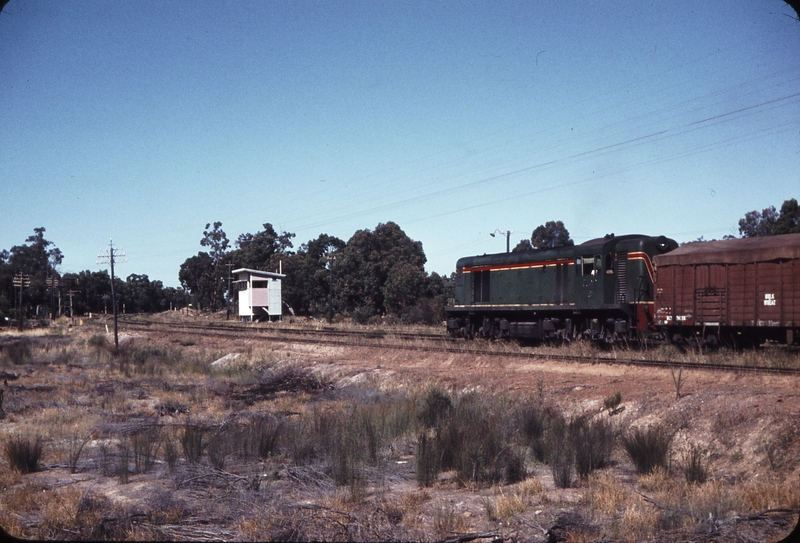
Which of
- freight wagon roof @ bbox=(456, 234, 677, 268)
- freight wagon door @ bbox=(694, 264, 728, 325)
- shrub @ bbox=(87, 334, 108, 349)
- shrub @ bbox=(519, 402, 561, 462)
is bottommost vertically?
shrub @ bbox=(87, 334, 108, 349)

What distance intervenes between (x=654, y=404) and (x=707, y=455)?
2.25m

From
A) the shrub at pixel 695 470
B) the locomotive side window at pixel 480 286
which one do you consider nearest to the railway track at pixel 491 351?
the locomotive side window at pixel 480 286

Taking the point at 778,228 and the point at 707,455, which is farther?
the point at 778,228

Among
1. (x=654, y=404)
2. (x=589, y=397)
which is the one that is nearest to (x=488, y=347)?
(x=589, y=397)

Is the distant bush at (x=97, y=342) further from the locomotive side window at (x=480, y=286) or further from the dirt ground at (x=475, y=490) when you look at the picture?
the dirt ground at (x=475, y=490)

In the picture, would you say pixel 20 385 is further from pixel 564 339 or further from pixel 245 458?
pixel 564 339

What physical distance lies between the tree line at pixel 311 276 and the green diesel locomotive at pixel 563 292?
43.0ft

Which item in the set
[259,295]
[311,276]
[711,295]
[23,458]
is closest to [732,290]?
[711,295]

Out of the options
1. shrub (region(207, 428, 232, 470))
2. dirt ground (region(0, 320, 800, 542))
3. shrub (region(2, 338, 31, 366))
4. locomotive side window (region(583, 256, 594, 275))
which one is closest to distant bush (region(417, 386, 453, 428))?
dirt ground (region(0, 320, 800, 542))

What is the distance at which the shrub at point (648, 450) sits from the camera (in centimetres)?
916

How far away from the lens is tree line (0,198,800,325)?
55969 millimetres

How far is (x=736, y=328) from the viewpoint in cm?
1850

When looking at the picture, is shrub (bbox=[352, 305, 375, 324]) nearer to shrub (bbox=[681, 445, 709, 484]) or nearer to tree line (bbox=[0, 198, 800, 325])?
tree line (bbox=[0, 198, 800, 325])

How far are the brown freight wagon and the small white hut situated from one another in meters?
44.6
